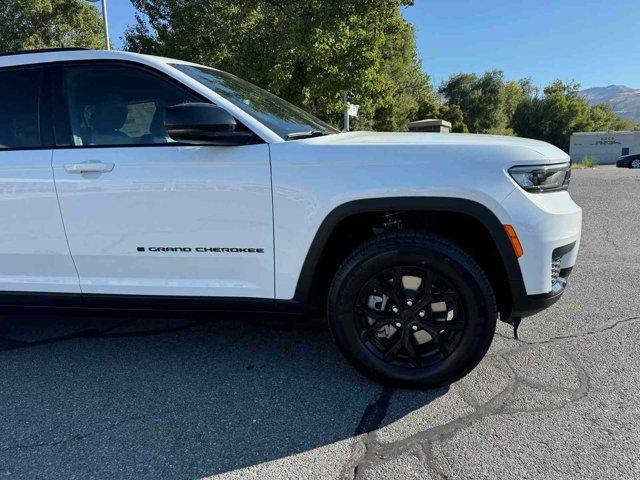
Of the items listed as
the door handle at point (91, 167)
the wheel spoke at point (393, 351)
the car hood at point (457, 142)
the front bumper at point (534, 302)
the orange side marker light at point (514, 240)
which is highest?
the car hood at point (457, 142)

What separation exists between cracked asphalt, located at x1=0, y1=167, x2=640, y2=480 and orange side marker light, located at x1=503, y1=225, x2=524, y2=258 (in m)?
0.82

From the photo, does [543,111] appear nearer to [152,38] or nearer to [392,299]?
[152,38]

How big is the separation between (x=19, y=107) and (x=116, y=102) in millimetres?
626

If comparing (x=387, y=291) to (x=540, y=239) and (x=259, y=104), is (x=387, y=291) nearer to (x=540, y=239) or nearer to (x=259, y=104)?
(x=540, y=239)

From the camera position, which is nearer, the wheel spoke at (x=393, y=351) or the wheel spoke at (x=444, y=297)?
the wheel spoke at (x=444, y=297)

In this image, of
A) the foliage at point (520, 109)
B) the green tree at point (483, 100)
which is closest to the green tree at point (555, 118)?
the foliage at point (520, 109)

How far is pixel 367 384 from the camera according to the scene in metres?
2.77

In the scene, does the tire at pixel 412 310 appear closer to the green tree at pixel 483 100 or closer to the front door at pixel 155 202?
the front door at pixel 155 202

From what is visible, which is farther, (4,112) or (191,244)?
(4,112)

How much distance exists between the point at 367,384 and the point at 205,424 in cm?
95

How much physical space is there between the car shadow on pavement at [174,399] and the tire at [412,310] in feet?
0.57

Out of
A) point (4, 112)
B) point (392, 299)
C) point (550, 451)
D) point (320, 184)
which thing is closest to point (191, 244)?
point (320, 184)

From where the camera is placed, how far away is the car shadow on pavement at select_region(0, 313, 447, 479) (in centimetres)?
221

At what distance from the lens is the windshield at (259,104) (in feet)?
9.19
